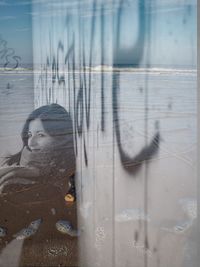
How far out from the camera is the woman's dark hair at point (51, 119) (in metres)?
1.71

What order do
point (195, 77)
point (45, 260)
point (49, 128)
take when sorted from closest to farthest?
point (195, 77)
point (45, 260)
point (49, 128)

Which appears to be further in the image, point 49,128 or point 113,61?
point 49,128

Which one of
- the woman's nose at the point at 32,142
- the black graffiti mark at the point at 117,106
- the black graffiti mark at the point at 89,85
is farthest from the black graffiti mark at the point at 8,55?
the black graffiti mark at the point at 117,106

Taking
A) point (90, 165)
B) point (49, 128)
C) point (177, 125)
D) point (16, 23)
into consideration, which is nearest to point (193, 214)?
point (177, 125)

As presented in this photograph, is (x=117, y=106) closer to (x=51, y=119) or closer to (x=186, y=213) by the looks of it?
(x=51, y=119)

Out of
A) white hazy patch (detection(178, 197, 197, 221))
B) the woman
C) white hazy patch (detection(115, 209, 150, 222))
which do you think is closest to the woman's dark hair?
the woman

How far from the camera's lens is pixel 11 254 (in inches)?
63.9

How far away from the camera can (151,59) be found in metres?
1.60

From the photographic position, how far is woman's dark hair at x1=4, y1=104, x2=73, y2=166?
1705 mm

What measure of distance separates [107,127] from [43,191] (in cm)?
50

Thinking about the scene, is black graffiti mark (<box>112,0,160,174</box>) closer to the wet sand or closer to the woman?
the woman

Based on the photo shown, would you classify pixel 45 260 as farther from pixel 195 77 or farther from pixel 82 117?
pixel 195 77

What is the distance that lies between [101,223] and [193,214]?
47 cm

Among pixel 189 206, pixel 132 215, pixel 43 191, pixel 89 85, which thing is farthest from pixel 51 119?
pixel 189 206
